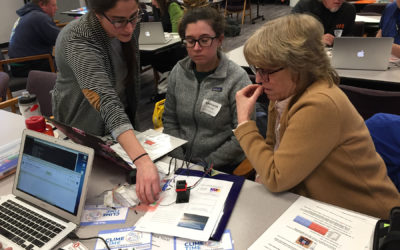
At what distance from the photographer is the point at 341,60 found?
2.50 meters

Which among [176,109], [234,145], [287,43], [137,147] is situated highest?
[287,43]

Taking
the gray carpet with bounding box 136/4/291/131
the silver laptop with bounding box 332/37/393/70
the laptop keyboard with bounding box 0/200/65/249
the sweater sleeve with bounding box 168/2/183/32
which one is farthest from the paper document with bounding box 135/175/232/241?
the sweater sleeve with bounding box 168/2/183/32

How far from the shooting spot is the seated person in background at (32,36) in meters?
3.66

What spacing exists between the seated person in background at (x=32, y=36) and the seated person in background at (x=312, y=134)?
3.32m

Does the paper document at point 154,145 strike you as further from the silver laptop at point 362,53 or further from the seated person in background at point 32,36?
the seated person in background at point 32,36

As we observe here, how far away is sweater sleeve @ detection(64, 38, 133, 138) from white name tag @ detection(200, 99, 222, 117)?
21.8 inches

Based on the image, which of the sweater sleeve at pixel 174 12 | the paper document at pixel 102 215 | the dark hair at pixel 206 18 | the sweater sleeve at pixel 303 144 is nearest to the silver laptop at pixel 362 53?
the dark hair at pixel 206 18

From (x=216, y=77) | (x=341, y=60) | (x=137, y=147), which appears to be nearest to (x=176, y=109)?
(x=216, y=77)

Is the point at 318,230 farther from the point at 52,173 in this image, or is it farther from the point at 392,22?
the point at 392,22

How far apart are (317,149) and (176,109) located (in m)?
0.99

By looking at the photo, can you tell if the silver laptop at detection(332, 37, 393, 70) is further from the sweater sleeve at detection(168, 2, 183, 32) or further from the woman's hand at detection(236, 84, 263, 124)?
the sweater sleeve at detection(168, 2, 183, 32)

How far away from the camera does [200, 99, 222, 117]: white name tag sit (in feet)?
5.47

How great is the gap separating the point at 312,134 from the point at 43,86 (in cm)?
193

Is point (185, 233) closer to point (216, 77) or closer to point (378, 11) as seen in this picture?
point (216, 77)
